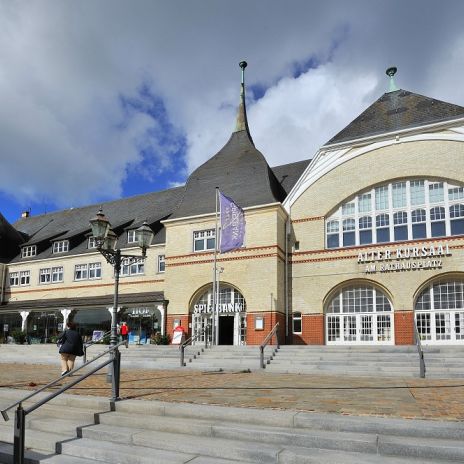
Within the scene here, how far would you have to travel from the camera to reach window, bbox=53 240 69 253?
35.8 meters

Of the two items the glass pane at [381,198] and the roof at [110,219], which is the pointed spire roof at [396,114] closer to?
the glass pane at [381,198]

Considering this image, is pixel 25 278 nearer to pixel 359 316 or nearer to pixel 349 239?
pixel 349 239

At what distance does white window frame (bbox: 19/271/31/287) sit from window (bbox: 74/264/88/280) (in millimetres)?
4772

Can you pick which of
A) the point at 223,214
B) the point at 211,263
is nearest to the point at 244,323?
the point at 211,263

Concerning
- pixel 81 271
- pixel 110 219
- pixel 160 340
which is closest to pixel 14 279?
pixel 81 271

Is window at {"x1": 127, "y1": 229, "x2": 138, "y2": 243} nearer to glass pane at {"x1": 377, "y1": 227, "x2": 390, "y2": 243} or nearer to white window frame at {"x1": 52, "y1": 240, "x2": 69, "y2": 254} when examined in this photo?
white window frame at {"x1": 52, "y1": 240, "x2": 69, "y2": 254}

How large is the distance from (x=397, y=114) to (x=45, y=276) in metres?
26.5

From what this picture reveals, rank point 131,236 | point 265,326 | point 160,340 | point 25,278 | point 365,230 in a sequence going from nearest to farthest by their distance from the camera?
point 265,326, point 365,230, point 160,340, point 131,236, point 25,278

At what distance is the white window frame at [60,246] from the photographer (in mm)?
35844

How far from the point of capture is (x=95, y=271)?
3312 cm

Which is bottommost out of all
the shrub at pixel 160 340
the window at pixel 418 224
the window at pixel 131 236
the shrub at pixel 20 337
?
the shrub at pixel 20 337

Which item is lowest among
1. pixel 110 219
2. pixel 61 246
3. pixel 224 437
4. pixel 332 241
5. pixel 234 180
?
pixel 224 437

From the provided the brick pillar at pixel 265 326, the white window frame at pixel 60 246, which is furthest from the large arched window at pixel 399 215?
the white window frame at pixel 60 246

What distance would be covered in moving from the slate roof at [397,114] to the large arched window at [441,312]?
799 cm
